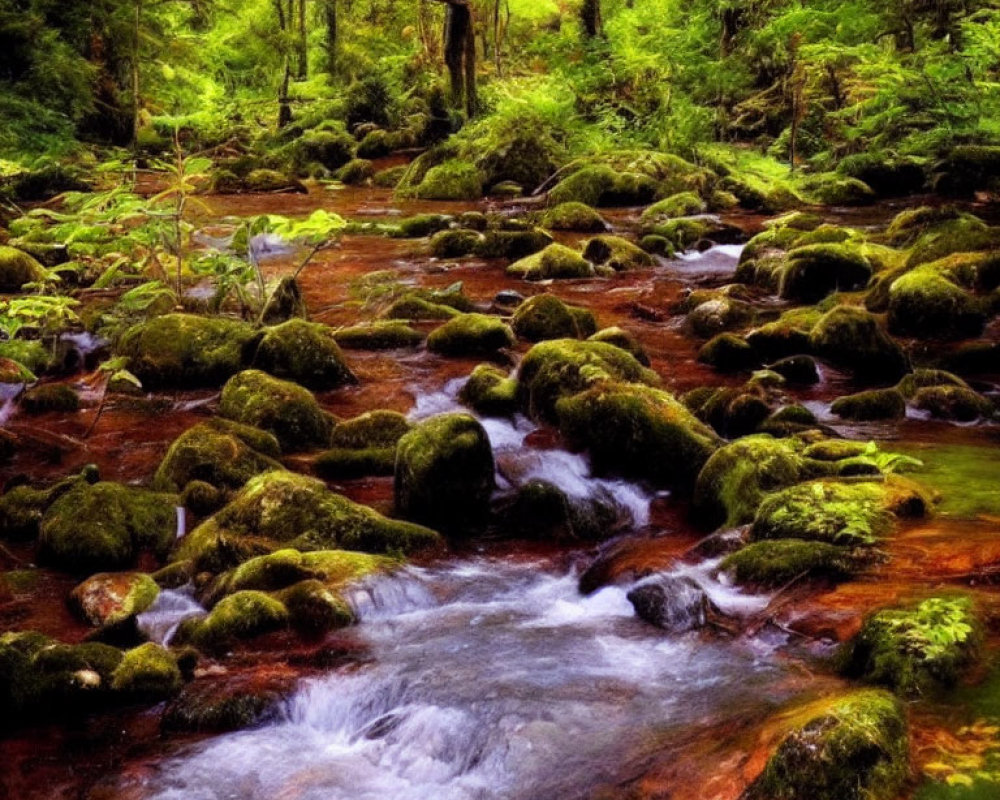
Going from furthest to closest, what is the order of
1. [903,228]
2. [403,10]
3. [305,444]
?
1. [403,10]
2. [903,228]
3. [305,444]

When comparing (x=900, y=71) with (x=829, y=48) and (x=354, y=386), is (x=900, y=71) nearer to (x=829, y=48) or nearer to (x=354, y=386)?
(x=829, y=48)

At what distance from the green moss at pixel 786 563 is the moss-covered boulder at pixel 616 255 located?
841 cm

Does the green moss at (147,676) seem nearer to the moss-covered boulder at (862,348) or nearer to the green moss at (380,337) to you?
the green moss at (380,337)

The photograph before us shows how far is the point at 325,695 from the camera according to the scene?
14.3 feet

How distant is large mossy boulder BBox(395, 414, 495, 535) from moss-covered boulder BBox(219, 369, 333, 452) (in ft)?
4.17

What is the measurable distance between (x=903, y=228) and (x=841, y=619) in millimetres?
10351

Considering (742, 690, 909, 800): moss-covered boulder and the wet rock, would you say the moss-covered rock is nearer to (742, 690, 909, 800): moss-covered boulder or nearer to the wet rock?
the wet rock

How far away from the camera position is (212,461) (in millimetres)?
6301

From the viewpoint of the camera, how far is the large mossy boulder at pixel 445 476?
600 cm

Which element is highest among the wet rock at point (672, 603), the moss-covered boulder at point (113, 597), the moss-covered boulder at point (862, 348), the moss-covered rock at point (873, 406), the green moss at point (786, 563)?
the moss-covered boulder at point (862, 348)

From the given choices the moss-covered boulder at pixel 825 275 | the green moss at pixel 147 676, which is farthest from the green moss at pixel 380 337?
the green moss at pixel 147 676

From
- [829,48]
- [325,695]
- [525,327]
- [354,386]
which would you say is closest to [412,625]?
[325,695]

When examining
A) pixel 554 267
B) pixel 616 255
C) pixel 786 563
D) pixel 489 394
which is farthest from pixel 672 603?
pixel 616 255

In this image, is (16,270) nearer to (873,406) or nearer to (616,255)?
(616,255)
